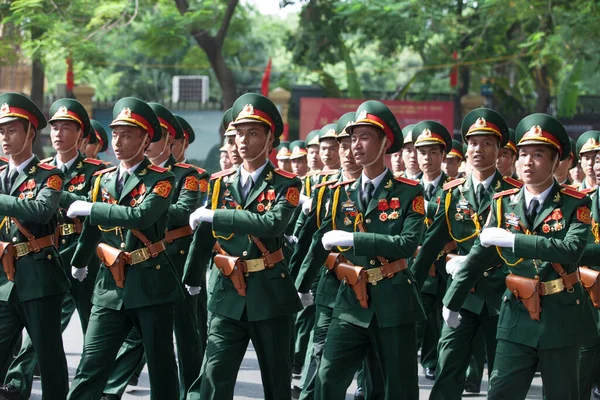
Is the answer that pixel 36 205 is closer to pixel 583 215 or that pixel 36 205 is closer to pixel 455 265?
pixel 455 265

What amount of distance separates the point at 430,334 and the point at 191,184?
9.13 ft

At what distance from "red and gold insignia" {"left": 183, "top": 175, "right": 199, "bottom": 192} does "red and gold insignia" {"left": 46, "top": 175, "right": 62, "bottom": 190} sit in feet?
4.19

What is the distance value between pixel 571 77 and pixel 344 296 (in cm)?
1942

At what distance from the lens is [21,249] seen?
6656 millimetres

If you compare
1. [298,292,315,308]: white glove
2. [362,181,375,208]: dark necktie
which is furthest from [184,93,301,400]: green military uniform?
[362,181,375,208]: dark necktie

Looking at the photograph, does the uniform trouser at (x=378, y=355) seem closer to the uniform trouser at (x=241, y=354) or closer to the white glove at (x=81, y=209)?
the uniform trouser at (x=241, y=354)

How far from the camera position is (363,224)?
19.7 ft

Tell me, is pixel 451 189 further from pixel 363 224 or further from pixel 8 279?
pixel 8 279

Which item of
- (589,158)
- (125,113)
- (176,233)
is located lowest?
(176,233)

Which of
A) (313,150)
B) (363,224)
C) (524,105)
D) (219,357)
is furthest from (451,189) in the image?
(524,105)

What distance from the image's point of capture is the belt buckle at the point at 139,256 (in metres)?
6.33

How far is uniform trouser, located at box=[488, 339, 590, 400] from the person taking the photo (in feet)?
18.1

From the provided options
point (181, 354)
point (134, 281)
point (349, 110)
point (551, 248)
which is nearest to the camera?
point (551, 248)

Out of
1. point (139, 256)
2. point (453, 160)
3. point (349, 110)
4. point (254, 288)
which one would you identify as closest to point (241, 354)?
point (254, 288)
